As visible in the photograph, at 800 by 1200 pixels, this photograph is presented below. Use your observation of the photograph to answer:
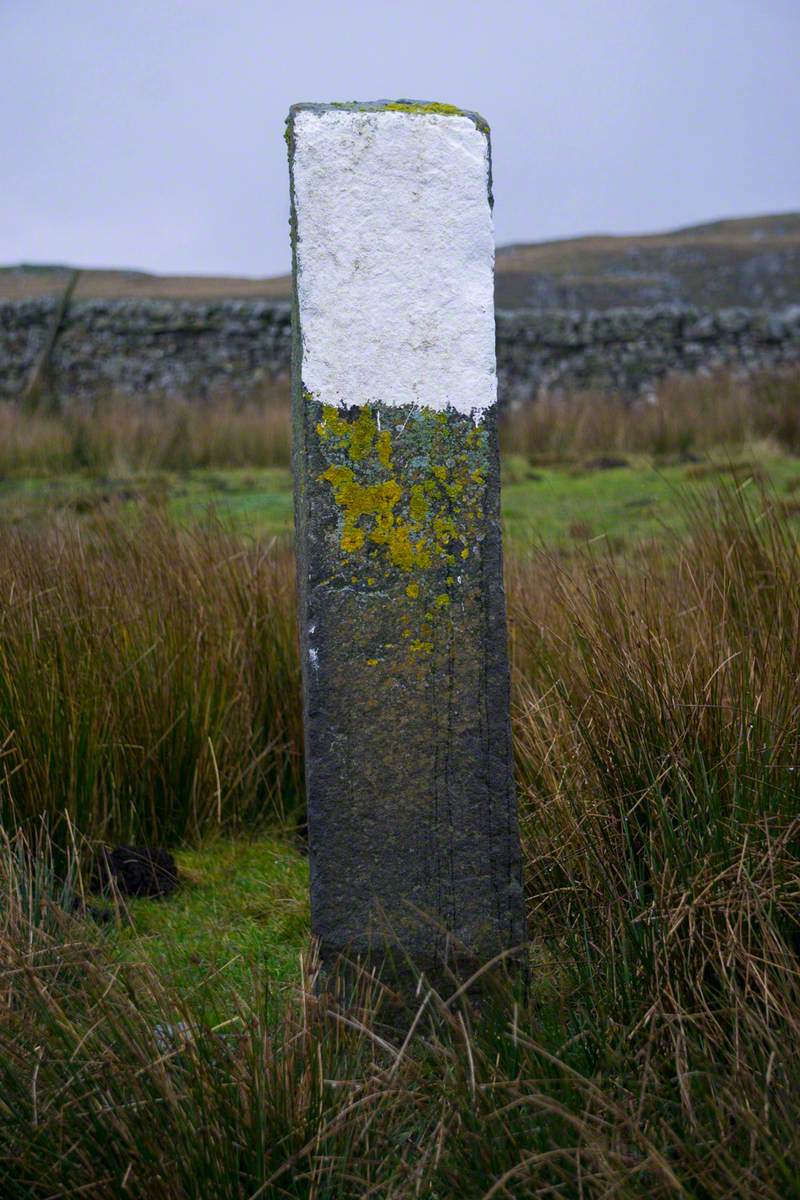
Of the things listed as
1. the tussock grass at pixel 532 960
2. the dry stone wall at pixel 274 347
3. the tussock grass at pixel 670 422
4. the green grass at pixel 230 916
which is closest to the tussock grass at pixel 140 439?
the tussock grass at pixel 670 422

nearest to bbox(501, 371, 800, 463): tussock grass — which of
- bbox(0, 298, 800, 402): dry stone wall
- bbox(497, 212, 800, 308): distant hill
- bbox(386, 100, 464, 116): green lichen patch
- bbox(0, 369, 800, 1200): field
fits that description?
bbox(0, 298, 800, 402): dry stone wall

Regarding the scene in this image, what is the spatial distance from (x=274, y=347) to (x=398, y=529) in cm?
1340

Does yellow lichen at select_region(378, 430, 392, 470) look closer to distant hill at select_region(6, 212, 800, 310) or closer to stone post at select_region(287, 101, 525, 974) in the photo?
stone post at select_region(287, 101, 525, 974)

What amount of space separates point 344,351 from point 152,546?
204 centimetres

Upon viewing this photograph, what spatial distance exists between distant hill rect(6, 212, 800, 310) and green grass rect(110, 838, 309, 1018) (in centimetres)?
4048

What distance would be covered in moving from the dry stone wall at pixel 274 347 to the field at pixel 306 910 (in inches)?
426

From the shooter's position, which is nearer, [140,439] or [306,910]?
[306,910]

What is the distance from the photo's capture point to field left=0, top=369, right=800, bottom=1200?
5.15 ft

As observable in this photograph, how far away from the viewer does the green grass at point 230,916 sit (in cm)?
241

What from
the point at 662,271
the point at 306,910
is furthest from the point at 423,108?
the point at 662,271

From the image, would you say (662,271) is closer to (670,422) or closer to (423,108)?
(670,422)

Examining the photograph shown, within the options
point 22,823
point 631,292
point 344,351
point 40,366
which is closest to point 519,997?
point 344,351

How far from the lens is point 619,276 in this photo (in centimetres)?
6278

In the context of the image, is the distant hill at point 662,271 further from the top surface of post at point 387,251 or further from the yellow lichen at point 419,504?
the yellow lichen at point 419,504
